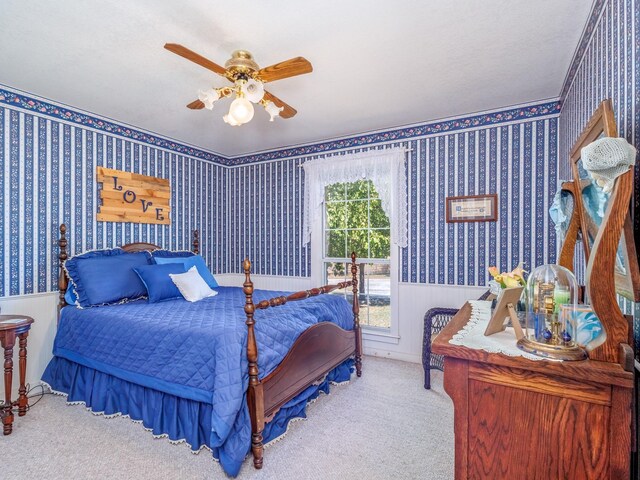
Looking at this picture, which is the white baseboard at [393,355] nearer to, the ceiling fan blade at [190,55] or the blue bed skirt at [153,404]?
the blue bed skirt at [153,404]

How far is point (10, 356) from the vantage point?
96.5 inches

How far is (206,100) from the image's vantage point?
2096 millimetres

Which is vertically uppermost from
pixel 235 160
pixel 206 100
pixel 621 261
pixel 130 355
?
pixel 235 160

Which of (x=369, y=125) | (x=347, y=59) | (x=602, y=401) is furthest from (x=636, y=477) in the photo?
(x=369, y=125)

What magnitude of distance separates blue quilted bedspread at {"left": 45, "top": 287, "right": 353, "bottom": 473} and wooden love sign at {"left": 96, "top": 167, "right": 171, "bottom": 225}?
1.10 metres

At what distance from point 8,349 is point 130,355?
829mm

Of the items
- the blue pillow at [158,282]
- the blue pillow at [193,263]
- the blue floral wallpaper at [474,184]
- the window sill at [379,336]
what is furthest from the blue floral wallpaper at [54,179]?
the window sill at [379,336]

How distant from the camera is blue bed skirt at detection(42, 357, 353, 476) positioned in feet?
7.08

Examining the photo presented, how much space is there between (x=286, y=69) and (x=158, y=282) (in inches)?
87.8

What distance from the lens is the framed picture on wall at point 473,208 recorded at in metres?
3.41

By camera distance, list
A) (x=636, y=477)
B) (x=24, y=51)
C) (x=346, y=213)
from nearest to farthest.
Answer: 1. (x=636, y=477)
2. (x=24, y=51)
3. (x=346, y=213)

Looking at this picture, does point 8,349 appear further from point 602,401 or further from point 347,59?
point 602,401

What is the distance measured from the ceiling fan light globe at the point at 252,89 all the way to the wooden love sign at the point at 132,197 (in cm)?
228

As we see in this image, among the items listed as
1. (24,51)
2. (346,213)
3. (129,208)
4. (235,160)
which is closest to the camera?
(24,51)
